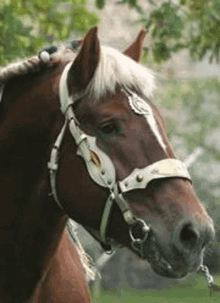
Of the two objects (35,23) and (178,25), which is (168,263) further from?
(35,23)

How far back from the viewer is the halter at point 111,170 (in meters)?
3.68

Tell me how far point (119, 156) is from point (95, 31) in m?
0.65

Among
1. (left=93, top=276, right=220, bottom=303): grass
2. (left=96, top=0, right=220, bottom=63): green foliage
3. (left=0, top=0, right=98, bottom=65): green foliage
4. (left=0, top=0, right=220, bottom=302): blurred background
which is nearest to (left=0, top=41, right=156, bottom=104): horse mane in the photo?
(left=0, top=0, right=220, bottom=302): blurred background

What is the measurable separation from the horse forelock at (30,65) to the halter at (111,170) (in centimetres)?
21

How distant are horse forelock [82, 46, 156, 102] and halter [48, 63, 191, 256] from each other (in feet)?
0.20

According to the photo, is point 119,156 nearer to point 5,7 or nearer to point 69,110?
point 69,110

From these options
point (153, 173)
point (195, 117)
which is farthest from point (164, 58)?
point (195, 117)

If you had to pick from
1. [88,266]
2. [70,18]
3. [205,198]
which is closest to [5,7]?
[70,18]

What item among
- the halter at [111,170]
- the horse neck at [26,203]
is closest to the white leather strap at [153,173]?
the halter at [111,170]

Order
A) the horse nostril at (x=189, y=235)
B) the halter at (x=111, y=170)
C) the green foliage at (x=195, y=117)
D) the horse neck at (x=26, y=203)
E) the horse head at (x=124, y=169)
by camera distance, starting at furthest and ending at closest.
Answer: the green foliage at (x=195, y=117) → the horse neck at (x=26, y=203) → the halter at (x=111, y=170) → the horse head at (x=124, y=169) → the horse nostril at (x=189, y=235)

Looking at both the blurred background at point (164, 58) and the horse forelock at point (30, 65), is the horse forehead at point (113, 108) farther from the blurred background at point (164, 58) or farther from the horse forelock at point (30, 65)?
the horse forelock at point (30, 65)

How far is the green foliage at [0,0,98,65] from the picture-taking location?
8414mm

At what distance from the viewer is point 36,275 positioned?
4.15 m

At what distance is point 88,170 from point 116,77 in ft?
1.64
